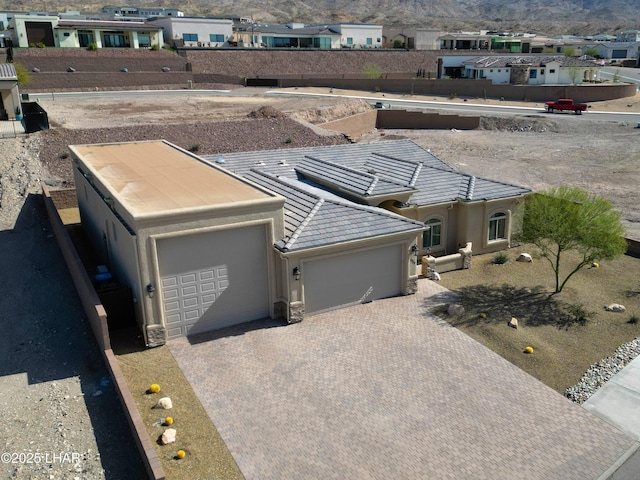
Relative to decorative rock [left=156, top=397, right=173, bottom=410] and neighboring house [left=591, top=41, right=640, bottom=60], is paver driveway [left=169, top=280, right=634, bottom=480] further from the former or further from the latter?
neighboring house [left=591, top=41, right=640, bottom=60]

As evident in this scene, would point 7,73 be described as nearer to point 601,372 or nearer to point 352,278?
point 352,278

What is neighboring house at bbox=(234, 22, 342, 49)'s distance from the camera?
10182 cm

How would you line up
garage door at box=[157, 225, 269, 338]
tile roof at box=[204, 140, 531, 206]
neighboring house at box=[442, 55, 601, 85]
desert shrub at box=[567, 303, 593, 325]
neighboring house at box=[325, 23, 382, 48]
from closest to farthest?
garage door at box=[157, 225, 269, 338] → desert shrub at box=[567, 303, 593, 325] → tile roof at box=[204, 140, 531, 206] → neighboring house at box=[442, 55, 601, 85] → neighboring house at box=[325, 23, 382, 48]

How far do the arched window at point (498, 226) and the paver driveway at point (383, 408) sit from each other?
29.8 ft

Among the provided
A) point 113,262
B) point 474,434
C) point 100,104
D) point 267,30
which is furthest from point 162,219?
point 267,30

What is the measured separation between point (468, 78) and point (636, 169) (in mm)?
40987

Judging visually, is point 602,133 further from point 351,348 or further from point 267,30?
point 267,30

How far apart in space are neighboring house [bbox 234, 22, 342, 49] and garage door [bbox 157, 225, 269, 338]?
87892 mm

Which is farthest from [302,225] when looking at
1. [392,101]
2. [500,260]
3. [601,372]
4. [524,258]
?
[392,101]

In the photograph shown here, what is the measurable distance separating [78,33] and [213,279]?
7208 cm

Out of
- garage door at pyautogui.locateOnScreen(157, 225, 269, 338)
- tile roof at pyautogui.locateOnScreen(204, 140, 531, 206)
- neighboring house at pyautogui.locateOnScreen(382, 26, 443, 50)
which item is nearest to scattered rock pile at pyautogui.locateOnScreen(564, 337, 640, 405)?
tile roof at pyautogui.locateOnScreen(204, 140, 531, 206)

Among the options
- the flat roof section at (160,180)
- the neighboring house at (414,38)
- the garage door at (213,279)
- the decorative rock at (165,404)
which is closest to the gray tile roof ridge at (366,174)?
the flat roof section at (160,180)

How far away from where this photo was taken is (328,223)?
68.1 feet

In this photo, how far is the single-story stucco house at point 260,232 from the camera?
18.2 meters
